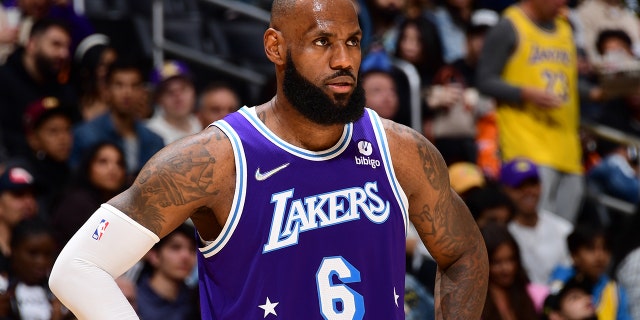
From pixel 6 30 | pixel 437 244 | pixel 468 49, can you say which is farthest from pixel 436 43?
pixel 437 244

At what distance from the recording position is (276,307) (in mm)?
3721

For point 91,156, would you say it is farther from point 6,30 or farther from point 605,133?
point 605,133

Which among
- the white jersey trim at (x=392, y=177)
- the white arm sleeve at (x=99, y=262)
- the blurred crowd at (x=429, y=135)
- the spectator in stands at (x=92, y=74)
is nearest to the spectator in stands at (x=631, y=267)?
the blurred crowd at (x=429, y=135)

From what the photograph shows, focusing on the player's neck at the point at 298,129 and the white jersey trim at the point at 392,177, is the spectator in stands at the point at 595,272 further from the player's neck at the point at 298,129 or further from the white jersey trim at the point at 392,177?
the player's neck at the point at 298,129

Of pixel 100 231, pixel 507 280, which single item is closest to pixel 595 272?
pixel 507 280

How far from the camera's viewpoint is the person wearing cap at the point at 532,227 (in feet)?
26.3

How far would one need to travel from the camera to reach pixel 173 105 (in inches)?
331

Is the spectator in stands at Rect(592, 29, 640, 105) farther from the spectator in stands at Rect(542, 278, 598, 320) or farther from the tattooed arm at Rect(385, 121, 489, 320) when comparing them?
the tattooed arm at Rect(385, 121, 489, 320)

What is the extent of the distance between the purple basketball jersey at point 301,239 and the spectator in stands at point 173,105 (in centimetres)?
452

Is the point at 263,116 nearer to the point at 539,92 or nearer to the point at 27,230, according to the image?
the point at 27,230

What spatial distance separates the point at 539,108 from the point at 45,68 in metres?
3.42

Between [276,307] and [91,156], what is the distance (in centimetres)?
392

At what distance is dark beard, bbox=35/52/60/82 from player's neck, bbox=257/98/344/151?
15.3 ft

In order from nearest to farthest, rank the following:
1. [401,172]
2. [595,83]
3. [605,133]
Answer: [401,172] → [605,133] → [595,83]
